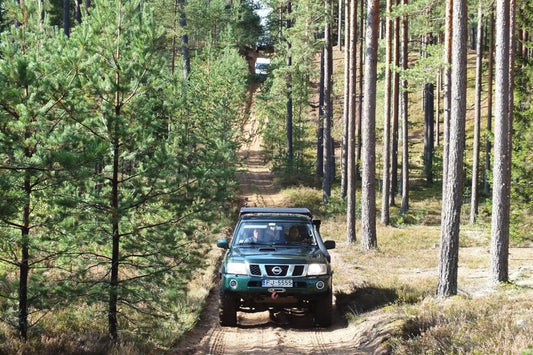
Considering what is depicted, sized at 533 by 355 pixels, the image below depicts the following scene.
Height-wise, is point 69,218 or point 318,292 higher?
point 69,218

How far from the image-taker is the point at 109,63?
809 centimetres

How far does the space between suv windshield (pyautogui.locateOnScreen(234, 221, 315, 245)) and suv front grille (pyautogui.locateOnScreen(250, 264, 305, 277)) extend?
1148mm

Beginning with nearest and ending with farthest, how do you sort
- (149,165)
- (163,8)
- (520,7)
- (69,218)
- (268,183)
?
(69,218) < (149,165) < (520,7) < (163,8) < (268,183)

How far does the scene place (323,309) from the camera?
9047mm

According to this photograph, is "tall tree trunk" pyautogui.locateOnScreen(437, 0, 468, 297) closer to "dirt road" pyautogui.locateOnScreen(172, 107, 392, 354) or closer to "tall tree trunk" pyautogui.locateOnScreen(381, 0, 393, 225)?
"dirt road" pyautogui.locateOnScreen(172, 107, 392, 354)

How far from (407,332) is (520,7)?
16.7m

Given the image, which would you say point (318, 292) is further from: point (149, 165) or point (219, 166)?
point (149, 165)

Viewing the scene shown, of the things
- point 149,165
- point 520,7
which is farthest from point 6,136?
point 520,7

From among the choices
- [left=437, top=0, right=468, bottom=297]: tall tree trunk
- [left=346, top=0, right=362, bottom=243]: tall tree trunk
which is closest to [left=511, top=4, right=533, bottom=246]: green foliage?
[left=346, top=0, right=362, bottom=243]: tall tree trunk

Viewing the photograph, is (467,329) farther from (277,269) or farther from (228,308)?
(228,308)

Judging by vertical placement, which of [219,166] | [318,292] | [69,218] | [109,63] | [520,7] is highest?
[520,7]

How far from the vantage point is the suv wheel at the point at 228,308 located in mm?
9008

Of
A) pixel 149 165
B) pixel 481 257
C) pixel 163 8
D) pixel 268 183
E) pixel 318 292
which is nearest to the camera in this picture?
pixel 149 165

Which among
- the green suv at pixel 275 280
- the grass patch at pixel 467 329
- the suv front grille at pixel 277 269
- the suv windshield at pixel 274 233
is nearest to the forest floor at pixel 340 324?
the grass patch at pixel 467 329
